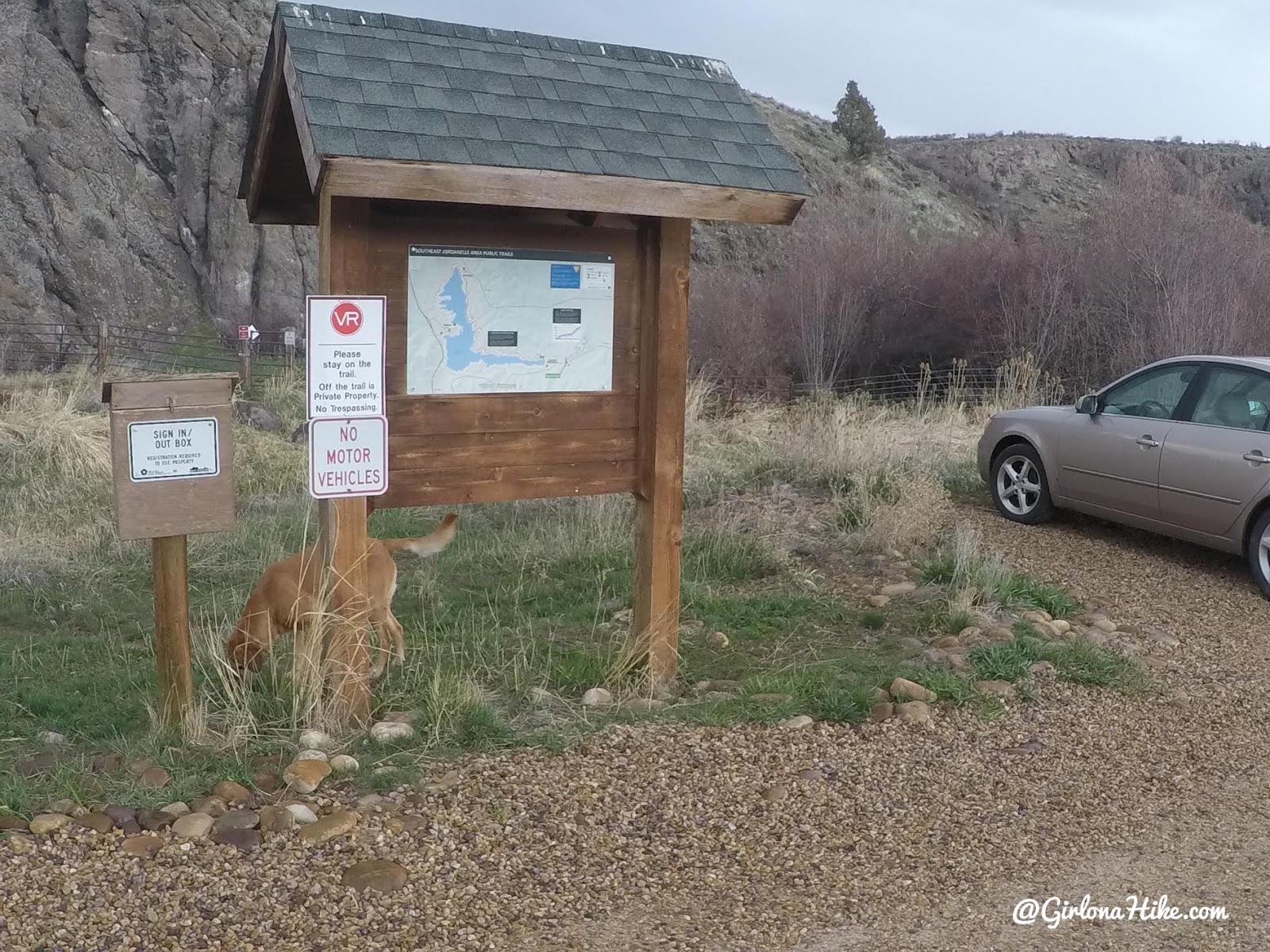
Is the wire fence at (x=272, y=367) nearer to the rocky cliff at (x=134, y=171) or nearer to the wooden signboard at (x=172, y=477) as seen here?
the rocky cliff at (x=134, y=171)

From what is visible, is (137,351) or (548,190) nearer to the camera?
(548,190)

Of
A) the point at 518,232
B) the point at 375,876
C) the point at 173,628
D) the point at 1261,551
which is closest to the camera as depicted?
the point at 375,876

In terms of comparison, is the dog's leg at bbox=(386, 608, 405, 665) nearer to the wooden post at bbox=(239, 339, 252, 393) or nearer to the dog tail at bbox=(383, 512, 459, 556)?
the dog tail at bbox=(383, 512, 459, 556)

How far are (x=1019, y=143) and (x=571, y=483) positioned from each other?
2041 inches

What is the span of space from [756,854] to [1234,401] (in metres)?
5.67

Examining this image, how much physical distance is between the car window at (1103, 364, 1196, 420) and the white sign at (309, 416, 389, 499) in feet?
19.5

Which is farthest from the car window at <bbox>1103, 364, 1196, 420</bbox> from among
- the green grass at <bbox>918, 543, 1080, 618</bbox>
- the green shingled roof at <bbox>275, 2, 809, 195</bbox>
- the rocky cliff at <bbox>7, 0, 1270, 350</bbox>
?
the rocky cliff at <bbox>7, 0, 1270, 350</bbox>

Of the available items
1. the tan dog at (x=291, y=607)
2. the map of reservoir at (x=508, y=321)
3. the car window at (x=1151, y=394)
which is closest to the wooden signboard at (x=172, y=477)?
the tan dog at (x=291, y=607)

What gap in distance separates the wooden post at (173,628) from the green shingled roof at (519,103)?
1.64 metres

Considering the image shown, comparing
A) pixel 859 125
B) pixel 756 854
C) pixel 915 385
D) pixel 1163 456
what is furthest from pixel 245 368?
pixel 859 125

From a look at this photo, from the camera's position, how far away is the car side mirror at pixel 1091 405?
9039mm

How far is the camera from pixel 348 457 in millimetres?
4852

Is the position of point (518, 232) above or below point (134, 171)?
below

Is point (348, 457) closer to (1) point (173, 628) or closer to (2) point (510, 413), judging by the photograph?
(2) point (510, 413)
